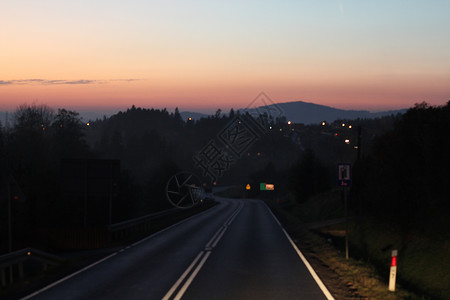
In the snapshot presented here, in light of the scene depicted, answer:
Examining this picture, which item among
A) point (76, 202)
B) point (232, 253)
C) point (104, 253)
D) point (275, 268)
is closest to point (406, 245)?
point (232, 253)

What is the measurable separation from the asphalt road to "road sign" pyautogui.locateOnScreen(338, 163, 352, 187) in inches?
132

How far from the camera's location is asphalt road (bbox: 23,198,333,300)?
11.5 metres

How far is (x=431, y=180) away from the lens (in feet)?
89.6

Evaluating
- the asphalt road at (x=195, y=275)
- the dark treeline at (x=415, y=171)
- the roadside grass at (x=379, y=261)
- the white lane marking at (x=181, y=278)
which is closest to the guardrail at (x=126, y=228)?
the asphalt road at (x=195, y=275)

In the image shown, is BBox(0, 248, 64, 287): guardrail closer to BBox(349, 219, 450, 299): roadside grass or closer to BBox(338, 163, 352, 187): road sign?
BBox(338, 163, 352, 187): road sign

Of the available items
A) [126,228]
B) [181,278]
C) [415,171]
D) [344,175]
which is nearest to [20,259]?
[181,278]

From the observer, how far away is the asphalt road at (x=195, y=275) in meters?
11.5

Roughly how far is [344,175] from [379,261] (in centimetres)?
923

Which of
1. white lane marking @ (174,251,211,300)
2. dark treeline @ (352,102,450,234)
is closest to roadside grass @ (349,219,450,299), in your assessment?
dark treeline @ (352,102,450,234)

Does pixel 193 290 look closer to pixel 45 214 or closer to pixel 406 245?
pixel 406 245

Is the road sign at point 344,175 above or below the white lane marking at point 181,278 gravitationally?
above

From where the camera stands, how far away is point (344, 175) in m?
17.5

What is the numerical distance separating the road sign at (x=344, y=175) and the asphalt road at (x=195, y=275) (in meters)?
3.35

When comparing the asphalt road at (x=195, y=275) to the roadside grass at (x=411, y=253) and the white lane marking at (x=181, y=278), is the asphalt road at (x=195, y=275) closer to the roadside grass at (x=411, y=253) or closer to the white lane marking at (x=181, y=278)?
the white lane marking at (x=181, y=278)
